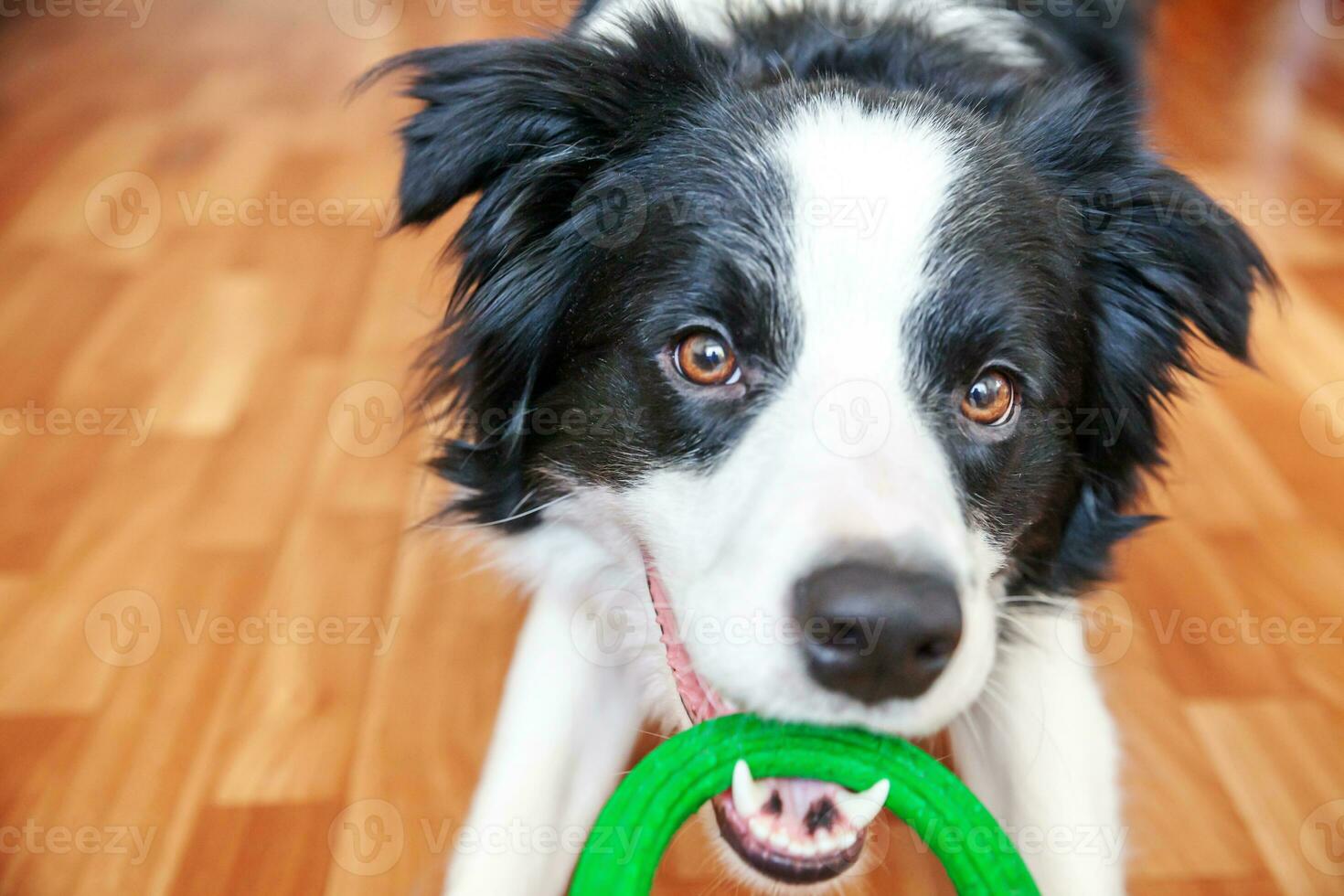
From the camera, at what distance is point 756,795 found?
1.45m

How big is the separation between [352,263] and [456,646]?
1.51m

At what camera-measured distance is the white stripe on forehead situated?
4.80 feet

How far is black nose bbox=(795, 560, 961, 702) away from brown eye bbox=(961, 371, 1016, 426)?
353 mm

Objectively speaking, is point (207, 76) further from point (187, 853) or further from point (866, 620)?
point (866, 620)

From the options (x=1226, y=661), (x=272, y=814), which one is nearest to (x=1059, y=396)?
(x=1226, y=661)

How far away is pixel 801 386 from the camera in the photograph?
1463 mm

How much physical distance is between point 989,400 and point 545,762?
820 mm

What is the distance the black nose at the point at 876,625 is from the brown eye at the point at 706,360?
0.37 m

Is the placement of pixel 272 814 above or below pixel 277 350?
below

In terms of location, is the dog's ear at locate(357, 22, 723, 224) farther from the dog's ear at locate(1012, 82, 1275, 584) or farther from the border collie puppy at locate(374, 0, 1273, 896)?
the dog's ear at locate(1012, 82, 1275, 584)

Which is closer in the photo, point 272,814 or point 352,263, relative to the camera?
point 272,814

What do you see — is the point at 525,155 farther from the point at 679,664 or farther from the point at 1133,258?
the point at 1133,258

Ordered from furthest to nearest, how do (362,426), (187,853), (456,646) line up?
1. (362,426)
2. (456,646)
3. (187,853)

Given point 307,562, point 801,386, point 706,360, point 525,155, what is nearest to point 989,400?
point 801,386
